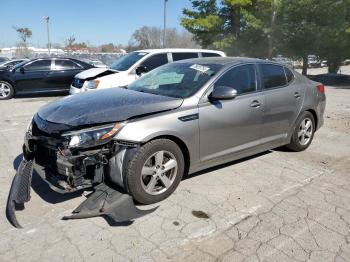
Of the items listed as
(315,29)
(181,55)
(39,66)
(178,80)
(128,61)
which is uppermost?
(315,29)

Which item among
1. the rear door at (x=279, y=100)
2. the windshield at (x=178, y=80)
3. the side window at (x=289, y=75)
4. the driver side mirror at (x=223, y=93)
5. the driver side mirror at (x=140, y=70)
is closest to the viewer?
the driver side mirror at (x=223, y=93)

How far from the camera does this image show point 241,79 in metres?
4.84

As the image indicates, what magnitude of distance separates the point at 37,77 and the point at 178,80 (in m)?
9.03

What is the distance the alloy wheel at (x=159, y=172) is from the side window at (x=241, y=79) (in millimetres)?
1226

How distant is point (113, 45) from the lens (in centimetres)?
11012

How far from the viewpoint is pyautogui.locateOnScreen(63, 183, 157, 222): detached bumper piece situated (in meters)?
3.36

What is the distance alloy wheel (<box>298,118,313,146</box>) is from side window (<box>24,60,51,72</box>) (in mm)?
9576

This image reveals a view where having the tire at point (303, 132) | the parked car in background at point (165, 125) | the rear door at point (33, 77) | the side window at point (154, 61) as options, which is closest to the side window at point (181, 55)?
the side window at point (154, 61)

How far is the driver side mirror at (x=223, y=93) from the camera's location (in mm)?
4254

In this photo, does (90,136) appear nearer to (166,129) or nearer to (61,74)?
(166,129)

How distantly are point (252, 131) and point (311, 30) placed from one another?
828 inches

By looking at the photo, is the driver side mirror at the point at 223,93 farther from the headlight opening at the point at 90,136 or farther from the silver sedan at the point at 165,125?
the headlight opening at the point at 90,136

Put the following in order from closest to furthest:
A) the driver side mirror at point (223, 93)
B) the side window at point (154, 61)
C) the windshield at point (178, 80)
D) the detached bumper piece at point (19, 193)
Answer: the detached bumper piece at point (19, 193), the driver side mirror at point (223, 93), the windshield at point (178, 80), the side window at point (154, 61)

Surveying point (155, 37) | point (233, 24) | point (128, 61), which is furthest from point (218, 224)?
point (155, 37)
